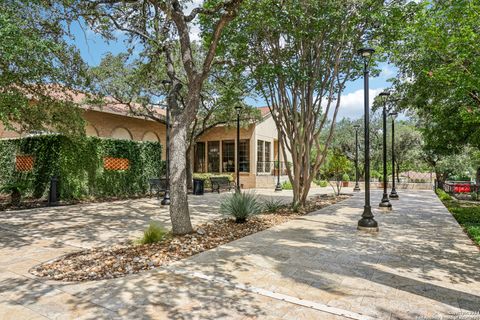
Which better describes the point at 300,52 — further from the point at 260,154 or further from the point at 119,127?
the point at 260,154

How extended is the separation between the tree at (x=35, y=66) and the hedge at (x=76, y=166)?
1.66 meters

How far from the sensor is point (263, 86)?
1056 cm

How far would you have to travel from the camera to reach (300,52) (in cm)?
993

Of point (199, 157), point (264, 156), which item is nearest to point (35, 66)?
point (199, 157)

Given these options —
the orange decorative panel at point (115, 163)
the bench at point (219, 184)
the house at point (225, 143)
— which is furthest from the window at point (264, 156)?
the orange decorative panel at point (115, 163)

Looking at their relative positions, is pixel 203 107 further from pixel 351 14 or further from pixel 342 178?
pixel 342 178

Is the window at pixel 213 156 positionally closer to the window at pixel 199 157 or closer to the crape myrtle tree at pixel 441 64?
the window at pixel 199 157

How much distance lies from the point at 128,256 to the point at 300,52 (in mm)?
8060

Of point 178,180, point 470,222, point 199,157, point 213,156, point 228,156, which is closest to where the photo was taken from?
point 178,180

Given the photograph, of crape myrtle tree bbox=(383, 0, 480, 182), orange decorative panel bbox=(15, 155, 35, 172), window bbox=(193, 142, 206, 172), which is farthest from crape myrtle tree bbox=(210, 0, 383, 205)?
window bbox=(193, 142, 206, 172)

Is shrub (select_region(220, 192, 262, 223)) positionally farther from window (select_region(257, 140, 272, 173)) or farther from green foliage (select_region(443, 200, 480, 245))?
window (select_region(257, 140, 272, 173))

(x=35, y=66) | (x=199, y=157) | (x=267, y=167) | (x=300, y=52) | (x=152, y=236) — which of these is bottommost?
(x=152, y=236)

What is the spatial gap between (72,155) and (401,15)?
12.8 metres

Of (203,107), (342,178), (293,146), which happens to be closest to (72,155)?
(203,107)
